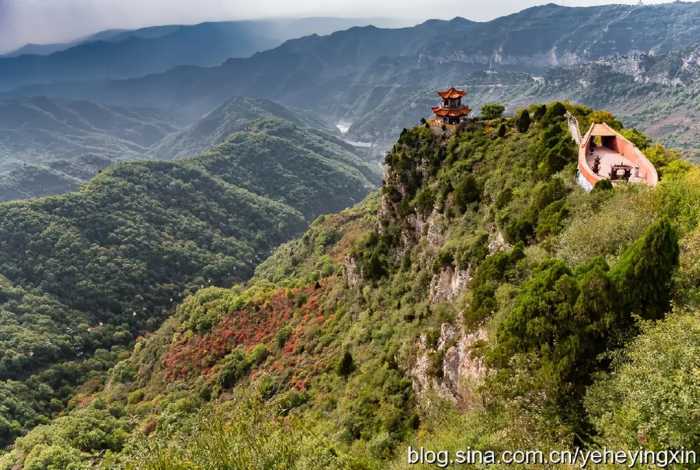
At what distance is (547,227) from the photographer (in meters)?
28.6

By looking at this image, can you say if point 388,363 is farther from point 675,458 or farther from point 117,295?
point 117,295

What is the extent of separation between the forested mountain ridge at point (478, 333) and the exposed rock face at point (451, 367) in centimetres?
16

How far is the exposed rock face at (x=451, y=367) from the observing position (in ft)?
78.1

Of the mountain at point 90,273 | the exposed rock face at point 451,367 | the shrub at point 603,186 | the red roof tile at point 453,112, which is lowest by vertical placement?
the mountain at point 90,273

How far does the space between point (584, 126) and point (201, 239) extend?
531 feet

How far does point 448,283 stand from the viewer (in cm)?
3825

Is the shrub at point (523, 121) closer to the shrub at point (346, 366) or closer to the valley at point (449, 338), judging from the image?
the valley at point (449, 338)

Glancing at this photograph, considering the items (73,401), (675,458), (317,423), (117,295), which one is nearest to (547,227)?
(675,458)

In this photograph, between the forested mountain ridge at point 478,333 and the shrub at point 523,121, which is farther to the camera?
the shrub at point 523,121

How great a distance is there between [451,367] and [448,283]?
1177 centimetres

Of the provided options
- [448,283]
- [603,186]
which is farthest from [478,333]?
[448,283]

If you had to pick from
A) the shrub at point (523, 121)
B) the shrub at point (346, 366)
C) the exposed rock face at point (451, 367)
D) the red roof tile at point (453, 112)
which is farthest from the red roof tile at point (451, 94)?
the exposed rock face at point (451, 367)

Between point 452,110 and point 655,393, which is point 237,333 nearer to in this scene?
point 452,110

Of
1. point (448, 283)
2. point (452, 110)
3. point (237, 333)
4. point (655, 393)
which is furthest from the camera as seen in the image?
point (237, 333)
